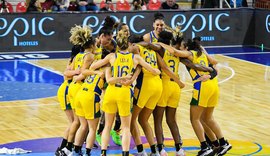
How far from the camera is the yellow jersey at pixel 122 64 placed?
1184cm

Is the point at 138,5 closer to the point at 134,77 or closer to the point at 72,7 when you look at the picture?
the point at 72,7

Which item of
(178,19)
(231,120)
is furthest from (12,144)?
(178,19)

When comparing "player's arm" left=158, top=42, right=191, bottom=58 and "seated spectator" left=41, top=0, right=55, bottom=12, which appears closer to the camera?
"player's arm" left=158, top=42, right=191, bottom=58

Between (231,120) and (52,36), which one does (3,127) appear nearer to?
(231,120)

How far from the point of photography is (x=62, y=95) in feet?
41.7

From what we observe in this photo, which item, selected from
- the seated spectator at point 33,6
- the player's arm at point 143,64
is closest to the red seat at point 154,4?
the seated spectator at point 33,6

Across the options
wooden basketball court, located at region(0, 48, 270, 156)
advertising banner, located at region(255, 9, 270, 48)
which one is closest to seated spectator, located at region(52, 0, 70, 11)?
advertising banner, located at region(255, 9, 270, 48)

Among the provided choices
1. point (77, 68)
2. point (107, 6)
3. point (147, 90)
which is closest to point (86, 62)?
point (77, 68)

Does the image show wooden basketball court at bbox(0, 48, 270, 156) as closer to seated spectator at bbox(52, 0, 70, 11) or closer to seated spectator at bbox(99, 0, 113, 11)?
seated spectator at bbox(99, 0, 113, 11)

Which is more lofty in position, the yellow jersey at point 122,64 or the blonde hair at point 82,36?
the blonde hair at point 82,36

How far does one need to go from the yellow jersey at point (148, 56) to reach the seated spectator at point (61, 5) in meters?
14.1

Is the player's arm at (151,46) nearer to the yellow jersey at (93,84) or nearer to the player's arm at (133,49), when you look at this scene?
the player's arm at (133,49)

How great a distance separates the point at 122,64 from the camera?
11867 millimetres

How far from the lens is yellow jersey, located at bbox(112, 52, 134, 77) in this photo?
38.9 feet
